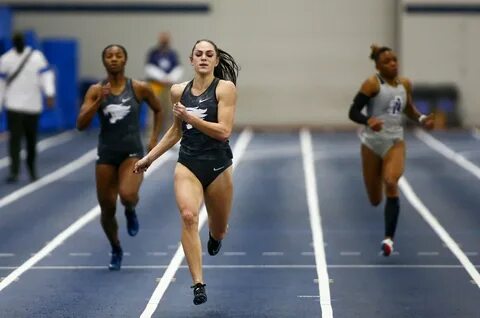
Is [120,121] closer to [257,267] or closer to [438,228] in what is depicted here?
[257,267]

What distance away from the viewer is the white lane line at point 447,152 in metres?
23.8

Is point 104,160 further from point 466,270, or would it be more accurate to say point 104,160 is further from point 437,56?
point 437,56

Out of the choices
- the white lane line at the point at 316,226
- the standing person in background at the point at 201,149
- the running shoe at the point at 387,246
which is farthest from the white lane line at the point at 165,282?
the running shoe at the point at 387,246

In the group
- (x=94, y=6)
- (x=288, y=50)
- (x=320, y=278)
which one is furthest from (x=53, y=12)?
(x=320, y=278)

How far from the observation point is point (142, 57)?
111 ft

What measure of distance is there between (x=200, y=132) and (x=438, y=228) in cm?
618

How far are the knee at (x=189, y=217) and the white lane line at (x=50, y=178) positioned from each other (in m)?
8.39

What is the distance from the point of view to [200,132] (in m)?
11.3

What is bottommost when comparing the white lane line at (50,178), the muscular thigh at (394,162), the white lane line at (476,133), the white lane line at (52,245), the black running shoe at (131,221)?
the white lane line at (476,133)

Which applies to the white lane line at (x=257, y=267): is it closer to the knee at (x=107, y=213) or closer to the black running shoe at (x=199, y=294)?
the knee at (x=107, y=213)

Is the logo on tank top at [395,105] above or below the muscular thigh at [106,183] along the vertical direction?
above

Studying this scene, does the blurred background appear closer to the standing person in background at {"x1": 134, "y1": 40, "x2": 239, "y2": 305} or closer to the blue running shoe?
the blue running shoe

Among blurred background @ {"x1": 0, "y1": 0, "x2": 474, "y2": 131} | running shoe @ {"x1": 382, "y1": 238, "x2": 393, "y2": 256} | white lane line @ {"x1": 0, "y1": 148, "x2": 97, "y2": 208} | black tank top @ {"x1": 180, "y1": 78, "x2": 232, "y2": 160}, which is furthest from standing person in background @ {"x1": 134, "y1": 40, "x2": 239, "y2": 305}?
blurred background @ {"x1": 0, "y1": 0, "x2": 474, "y2": 131}

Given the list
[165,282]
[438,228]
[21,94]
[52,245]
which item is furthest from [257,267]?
[21,94]
